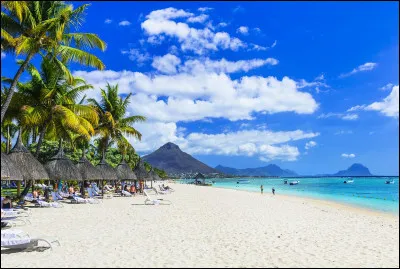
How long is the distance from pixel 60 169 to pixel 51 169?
410 millimetres

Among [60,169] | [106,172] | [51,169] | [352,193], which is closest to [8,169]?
[51,169]

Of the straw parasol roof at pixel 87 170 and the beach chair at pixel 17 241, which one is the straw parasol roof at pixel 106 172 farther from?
the beach chair at pixel 17 241

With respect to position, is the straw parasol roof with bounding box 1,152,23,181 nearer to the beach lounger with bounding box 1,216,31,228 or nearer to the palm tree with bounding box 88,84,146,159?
the beach lounger with bounding box 1,216,31,228

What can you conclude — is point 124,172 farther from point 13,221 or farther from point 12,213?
point 13,221

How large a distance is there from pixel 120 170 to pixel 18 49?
13941mm

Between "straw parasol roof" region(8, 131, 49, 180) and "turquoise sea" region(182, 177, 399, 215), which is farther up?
"straw parasol roof" region(8, 131, 49, 180)

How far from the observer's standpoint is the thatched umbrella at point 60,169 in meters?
17.2

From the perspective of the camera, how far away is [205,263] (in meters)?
6.32

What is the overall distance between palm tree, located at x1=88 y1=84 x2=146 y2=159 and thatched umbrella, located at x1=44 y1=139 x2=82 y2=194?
24.1 ft

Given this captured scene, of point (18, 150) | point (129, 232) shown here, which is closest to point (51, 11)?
point (18, 150)

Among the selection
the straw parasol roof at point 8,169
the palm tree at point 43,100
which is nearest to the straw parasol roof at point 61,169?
the palm tree at point 43,100

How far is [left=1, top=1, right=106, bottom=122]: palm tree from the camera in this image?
12.1m

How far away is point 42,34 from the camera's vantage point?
12.7 m

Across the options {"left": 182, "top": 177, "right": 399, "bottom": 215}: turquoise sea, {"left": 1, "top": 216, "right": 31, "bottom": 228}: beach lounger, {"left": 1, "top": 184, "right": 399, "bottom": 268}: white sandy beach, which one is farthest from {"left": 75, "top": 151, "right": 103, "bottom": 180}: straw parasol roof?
{"left": 182, "top": 177, "right": 399, "bottom": 215}: turquoise sea
